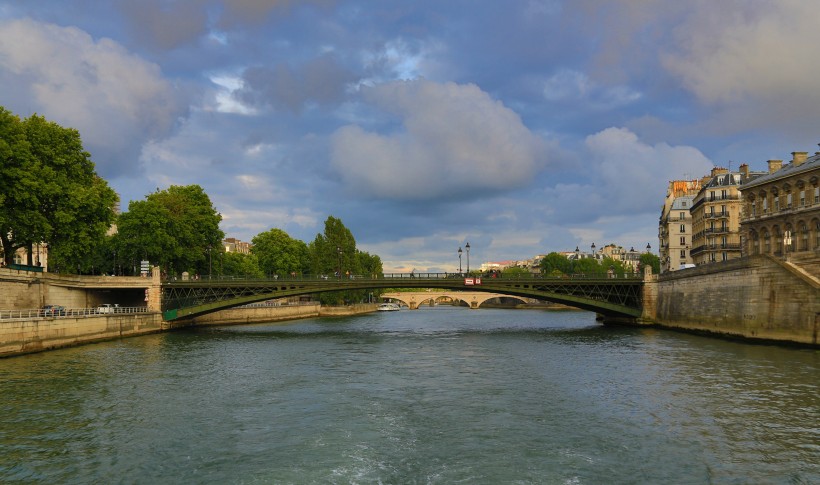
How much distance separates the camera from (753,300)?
1841 inches

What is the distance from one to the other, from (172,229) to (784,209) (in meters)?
67.6

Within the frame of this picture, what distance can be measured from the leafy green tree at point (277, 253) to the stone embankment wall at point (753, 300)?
244 feet

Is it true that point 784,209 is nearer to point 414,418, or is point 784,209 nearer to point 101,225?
point 414,418

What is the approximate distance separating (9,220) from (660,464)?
5192 cm

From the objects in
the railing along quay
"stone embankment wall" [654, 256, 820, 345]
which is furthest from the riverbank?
"stone embankment wall" [654, 256, 820, 345]

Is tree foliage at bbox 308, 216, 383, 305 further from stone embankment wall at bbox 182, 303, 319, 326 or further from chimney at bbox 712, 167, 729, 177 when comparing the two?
chimney at bbox 712, 167, 729, 177

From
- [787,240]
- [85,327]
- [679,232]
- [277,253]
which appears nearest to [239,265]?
[277,253]

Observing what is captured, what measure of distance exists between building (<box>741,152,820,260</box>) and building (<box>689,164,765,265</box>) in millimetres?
12277

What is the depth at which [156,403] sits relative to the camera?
992 inches

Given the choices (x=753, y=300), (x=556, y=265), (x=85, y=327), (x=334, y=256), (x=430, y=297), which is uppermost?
(x=334, y=256)

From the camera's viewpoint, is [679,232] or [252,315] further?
[679,232]

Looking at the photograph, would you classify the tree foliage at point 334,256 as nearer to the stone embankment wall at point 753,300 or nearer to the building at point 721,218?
the building at point 721,218

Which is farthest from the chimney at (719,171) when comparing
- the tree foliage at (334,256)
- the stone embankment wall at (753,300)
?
the tree foliage at (334,256)

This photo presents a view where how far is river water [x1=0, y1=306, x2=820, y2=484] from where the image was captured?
16266 millimetres
